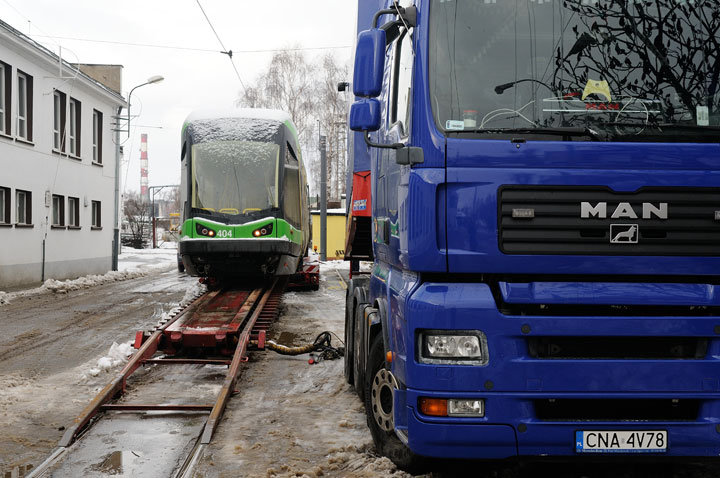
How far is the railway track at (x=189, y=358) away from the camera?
17.1 feet

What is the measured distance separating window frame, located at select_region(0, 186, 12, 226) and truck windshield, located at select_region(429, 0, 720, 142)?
17986 millimetres

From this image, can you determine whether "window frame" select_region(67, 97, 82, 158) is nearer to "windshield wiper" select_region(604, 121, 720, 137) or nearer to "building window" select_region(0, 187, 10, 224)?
"building window" select_region(0, 187, 10, 224)

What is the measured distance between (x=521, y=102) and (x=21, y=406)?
5.08 m

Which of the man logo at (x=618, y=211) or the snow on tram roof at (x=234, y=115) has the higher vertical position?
the snow on tram roof at (x=234, y=115)

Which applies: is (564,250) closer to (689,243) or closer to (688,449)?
(689,243)

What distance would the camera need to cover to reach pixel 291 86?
49.4 m

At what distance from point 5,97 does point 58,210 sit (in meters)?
4.60

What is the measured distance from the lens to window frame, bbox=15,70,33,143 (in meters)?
20.4

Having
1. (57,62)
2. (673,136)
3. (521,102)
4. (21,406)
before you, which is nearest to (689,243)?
(673,136)

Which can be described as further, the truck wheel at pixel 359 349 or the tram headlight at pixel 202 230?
the tram headlight at pixel 202 230

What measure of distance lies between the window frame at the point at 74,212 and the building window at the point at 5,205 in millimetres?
4377

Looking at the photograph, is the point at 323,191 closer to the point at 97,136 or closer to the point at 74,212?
the point at 97,136

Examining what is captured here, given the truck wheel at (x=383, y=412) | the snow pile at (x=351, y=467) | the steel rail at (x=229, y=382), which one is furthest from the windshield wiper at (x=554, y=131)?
the steel rail at (x=229, y=382)

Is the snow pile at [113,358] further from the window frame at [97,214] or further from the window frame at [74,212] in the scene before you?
the window frame at [97,214]
